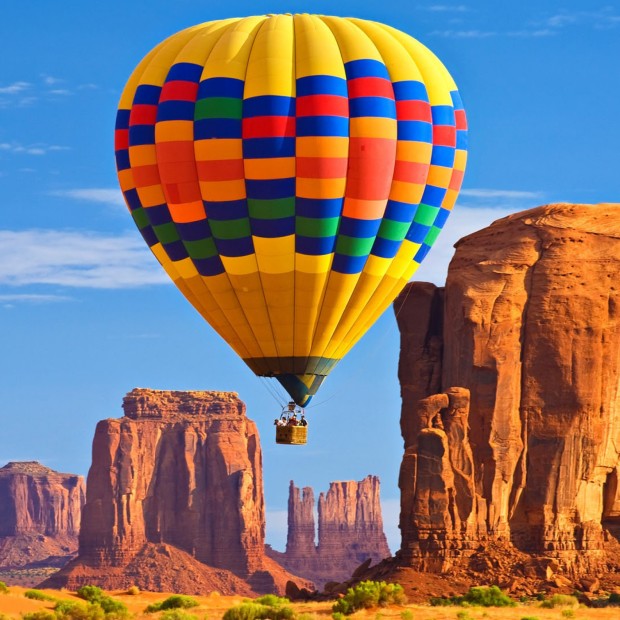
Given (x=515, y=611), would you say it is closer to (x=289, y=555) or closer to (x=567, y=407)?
(x=567, y=407)

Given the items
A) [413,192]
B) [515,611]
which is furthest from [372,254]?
[515,611]

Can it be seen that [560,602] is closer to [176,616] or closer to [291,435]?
[176,616]

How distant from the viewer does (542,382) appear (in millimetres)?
81062

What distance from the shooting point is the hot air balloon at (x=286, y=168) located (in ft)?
176

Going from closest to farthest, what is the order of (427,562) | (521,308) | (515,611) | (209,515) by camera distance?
(515,611) < (427,562) < (521,308) < (209,515)

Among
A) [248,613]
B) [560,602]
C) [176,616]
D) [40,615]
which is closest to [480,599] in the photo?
[560,602]

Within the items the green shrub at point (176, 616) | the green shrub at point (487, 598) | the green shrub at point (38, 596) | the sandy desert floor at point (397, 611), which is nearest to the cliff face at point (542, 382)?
the green shrub at point (487, 598)

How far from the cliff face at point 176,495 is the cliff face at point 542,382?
8301 centimetres

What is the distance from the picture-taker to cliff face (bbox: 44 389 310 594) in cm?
16588

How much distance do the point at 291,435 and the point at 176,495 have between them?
119 meters

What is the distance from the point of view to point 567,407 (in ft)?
264

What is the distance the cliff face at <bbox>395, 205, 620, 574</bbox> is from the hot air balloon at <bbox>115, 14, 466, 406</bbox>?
23.4m

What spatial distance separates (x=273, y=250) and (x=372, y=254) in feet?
10.9

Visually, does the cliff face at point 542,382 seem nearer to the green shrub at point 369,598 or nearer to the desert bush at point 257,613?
the green shrub at point 369,598
